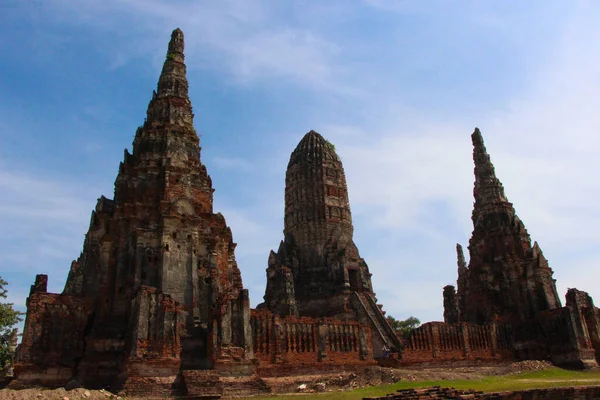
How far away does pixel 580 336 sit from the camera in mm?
33844

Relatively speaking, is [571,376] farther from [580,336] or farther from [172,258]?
[172,258]

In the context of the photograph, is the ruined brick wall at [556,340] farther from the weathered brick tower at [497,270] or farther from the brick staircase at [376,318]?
the brick staircase at [376,318]

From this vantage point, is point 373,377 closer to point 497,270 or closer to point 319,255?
point 319,255

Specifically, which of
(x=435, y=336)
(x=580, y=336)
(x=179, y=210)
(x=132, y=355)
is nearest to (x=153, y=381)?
(x=132, y=355)

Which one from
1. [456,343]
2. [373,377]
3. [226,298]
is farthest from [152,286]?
[456,343]

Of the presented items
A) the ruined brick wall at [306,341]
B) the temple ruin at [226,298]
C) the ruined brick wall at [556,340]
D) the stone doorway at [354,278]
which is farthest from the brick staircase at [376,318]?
the ruined brick wall at [556,340]

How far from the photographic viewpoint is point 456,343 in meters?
31.6

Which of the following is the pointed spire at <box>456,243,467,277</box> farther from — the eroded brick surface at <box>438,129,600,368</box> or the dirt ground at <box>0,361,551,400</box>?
the dirt ground at <box>0,361,551,400</box>

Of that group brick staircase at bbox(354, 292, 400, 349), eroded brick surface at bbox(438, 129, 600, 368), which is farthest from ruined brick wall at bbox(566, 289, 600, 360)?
brick staircase at bbox(354, 292, 400, 349)

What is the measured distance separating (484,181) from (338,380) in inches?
1036

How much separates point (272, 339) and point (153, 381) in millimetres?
5695

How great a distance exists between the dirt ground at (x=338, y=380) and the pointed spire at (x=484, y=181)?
15.9 meters

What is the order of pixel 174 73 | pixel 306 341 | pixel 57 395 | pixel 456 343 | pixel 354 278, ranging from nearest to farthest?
1. pixel 57 395
2. pixel 306 341
3. pixel 456 343
4. pixel 174 73
5. pixel 354 278

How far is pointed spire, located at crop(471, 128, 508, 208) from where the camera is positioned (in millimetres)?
43281
